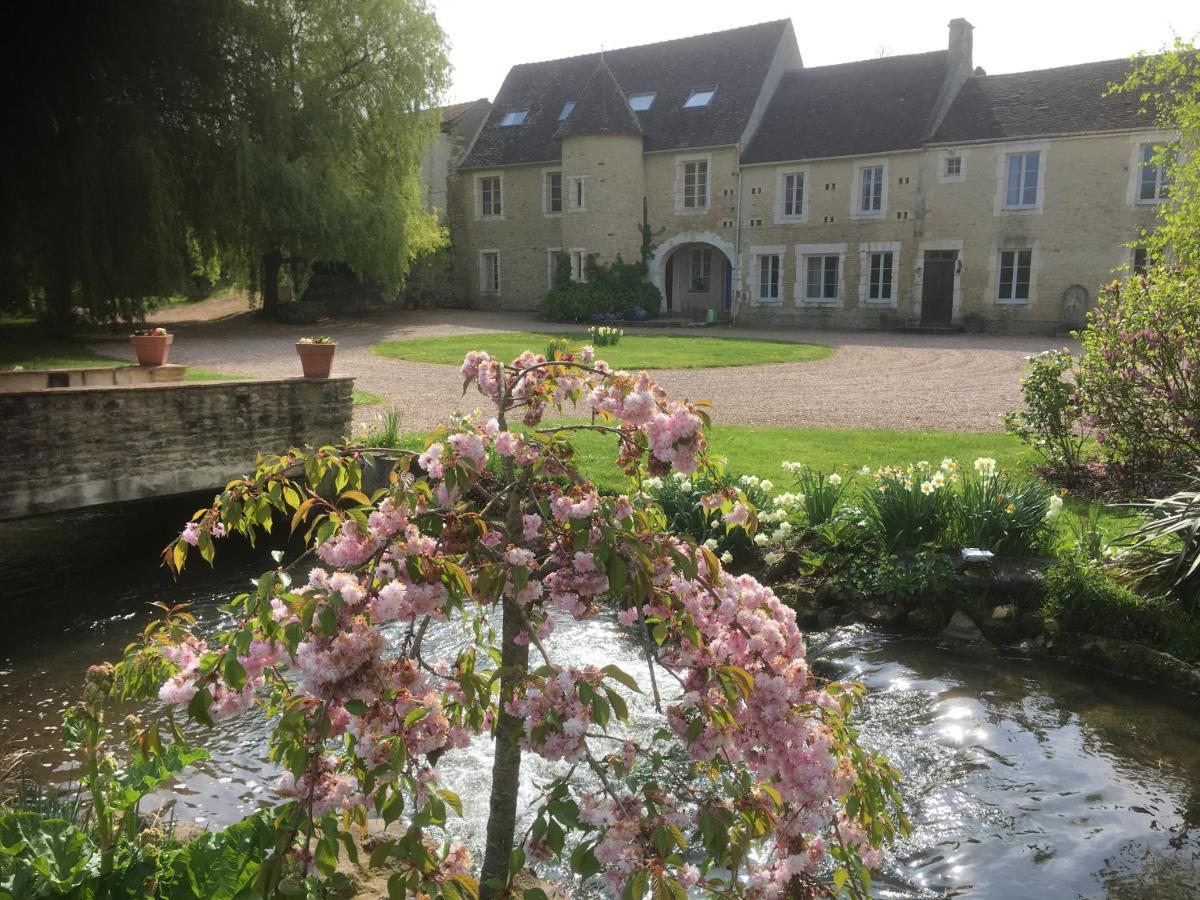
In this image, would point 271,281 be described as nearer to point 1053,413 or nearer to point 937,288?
point 937,288

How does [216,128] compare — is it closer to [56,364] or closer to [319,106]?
[319,106]

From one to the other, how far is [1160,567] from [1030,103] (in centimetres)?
2391

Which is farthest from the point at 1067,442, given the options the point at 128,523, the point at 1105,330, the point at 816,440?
the point at 128,523

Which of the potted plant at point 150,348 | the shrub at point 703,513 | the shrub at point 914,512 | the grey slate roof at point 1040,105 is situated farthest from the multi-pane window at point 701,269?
the shrub at point 914,512

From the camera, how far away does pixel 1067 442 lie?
31.8ft

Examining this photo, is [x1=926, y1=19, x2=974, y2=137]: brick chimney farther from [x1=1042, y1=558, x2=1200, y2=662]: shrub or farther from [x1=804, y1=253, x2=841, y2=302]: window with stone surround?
[x1=1042, y1=558, x2=1200, y2=662]: shrub

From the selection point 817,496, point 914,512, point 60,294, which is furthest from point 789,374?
point 60,294

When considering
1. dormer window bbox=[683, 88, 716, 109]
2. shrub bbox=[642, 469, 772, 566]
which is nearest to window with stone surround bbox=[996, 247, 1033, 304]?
dormer window bbox=[683, 88, 716, 109]

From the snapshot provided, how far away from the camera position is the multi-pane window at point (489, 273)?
35.7 m

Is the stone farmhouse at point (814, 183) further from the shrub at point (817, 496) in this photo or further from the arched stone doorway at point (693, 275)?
the shrub at point (817, 496)

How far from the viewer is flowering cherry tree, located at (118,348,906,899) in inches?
83.4

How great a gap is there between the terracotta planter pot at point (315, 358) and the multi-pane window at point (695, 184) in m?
22.5

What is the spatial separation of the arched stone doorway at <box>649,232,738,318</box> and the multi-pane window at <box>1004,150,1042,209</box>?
887 centimetres

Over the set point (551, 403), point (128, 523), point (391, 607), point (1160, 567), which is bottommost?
point (128, 523)
